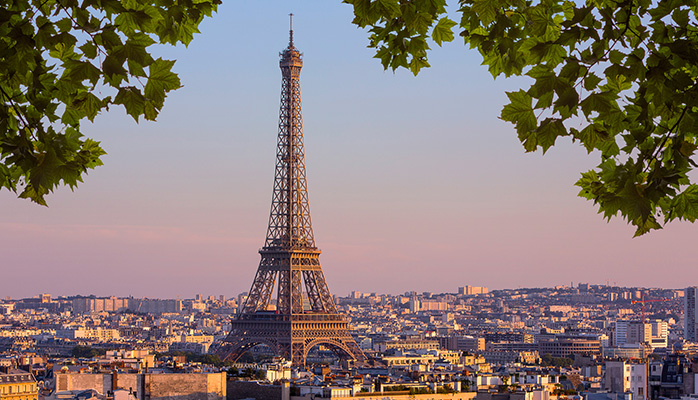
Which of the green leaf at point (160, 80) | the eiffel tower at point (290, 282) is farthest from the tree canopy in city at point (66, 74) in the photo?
the eiffel tower at point (290, 282)

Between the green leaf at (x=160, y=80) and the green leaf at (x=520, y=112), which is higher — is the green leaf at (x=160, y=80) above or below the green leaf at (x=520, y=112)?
above

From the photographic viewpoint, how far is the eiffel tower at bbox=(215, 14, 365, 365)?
116188 mm

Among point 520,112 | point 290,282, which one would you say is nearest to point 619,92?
point 520,112

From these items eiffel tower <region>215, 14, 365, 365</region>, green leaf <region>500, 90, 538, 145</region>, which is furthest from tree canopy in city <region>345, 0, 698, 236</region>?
eiffel tower <region>215, 14, 365, 365</region>

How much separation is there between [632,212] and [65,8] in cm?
348

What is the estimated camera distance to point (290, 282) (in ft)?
386

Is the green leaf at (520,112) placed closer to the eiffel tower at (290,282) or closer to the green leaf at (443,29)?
the green leaf at (443,29)

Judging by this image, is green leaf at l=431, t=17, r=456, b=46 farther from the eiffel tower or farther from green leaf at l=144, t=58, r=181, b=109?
the eiffel tower

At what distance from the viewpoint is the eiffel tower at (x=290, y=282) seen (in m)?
116

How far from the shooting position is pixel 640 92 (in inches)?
312

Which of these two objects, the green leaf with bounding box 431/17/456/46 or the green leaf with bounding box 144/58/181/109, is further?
the green leaf with bounding box 431/17/456/46

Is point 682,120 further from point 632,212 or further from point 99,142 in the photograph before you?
point 99,142

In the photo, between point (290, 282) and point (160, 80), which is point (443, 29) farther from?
point (290, 282)

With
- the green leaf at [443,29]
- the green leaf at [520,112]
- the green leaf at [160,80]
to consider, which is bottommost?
the green leaf at [520,112]
